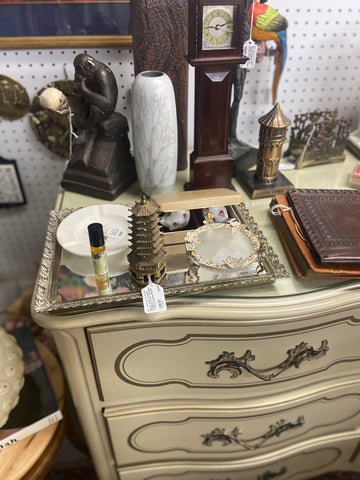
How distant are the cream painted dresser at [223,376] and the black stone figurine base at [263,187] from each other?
25 millimetres

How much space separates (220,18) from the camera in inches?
32.8

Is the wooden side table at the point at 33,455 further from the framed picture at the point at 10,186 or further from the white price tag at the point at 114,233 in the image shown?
the framed picture at the point at 10,186

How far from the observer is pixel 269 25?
1.06 m

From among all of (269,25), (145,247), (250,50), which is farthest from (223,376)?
(269,25)

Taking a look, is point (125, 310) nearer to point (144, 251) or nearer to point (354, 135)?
point (144, 251)

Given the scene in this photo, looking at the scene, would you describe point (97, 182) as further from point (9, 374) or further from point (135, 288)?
point (9, 374)

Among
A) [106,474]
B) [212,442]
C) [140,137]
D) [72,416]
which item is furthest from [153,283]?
[72,416]

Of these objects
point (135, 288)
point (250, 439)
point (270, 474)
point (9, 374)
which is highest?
point (135, 288)

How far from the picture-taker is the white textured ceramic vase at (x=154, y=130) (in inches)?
34.3

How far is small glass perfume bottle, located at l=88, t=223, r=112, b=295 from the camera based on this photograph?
2.25 ft

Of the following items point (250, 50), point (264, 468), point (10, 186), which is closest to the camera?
point (250, 50)

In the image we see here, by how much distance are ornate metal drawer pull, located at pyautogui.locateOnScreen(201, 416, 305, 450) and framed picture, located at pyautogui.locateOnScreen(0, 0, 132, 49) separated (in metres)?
1.05

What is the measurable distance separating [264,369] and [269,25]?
0.88 metres

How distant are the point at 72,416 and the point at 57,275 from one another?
34.6 inches
